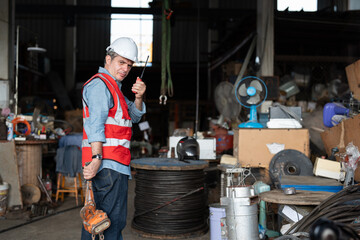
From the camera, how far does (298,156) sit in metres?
4.56

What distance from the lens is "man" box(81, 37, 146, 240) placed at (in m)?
2.80

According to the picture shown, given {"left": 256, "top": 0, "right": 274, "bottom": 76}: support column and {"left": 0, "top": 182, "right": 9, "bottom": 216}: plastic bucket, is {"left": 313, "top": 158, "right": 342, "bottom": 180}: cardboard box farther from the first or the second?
{"left": 0, "top": 182, "right": 9, "bottom": 216}: plastic bucket

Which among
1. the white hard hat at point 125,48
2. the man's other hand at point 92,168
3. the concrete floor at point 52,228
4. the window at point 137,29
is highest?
the window at point 137,29

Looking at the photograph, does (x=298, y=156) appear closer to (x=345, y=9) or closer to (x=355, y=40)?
(x=345, y=9)

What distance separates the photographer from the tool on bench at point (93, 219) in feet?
8.99

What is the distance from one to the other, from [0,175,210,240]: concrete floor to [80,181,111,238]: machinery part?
2.07 metres

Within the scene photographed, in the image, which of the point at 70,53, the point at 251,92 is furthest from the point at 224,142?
the point at 70,53

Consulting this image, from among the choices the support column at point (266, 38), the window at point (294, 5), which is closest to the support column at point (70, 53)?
the support column at point (266, 38)

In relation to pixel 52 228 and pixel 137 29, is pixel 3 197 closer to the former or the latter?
pixel 52 228

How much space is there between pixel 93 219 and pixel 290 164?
2.57m

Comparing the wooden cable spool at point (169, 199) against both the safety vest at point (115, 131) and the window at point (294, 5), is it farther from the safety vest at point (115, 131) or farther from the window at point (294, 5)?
the window at point (294, 5)

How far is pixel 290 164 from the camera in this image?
4551 millimetres

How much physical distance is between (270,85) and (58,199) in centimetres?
425

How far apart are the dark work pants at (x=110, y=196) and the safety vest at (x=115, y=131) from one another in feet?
0.41
